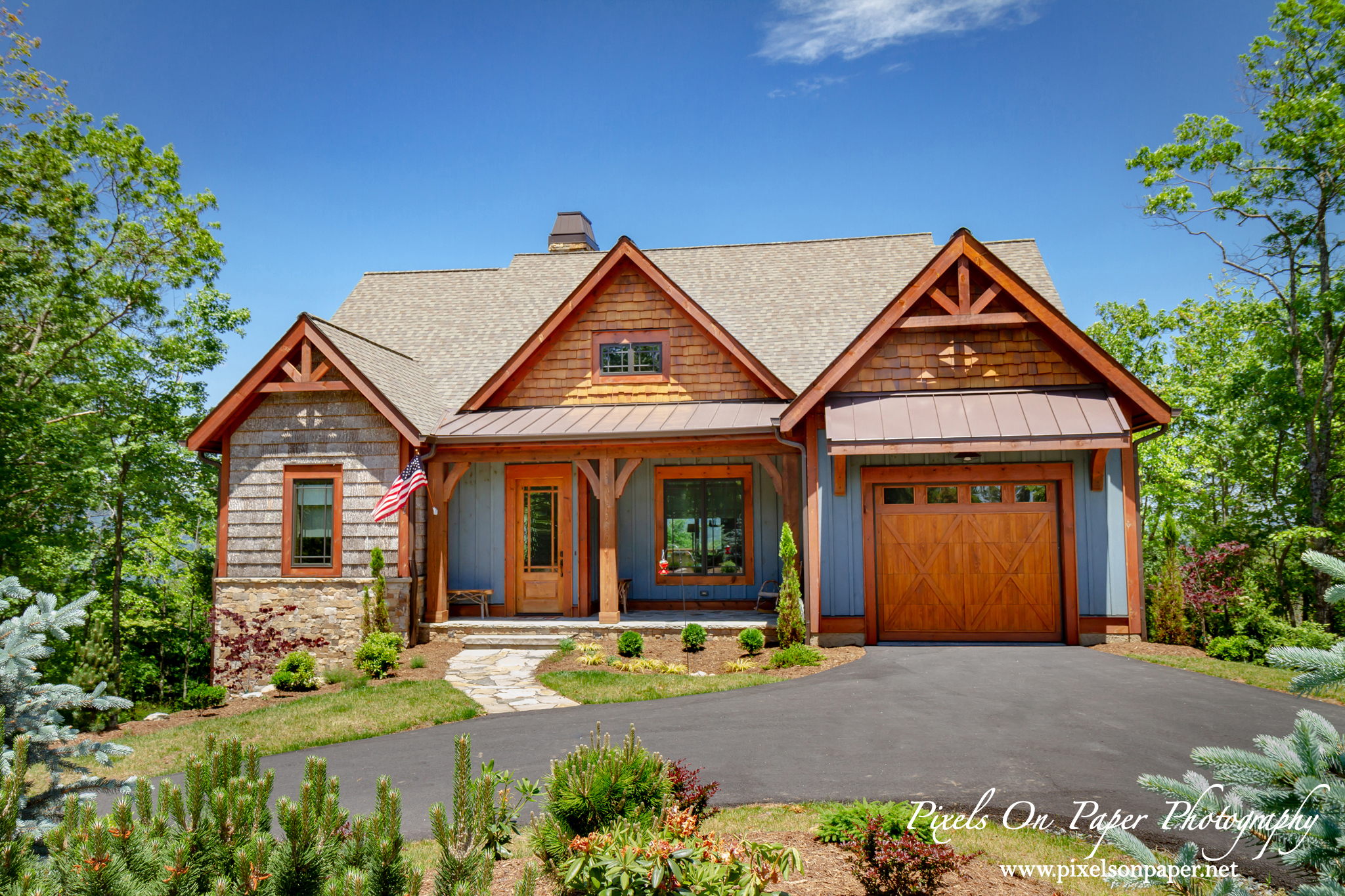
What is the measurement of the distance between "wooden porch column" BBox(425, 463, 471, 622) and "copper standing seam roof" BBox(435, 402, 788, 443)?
2.79 ft

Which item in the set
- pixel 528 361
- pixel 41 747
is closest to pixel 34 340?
pixel 528 361

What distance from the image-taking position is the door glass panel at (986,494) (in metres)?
12.0

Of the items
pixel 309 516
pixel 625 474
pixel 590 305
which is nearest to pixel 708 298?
pixel 590 305

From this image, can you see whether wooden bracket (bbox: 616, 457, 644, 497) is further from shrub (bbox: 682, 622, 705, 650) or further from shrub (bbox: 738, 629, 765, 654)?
shrub (bbox: 738, 629, 765, 654)

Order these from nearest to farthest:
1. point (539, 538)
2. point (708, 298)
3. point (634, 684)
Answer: point (634, 684) → point (539, 538) → point (708, 298)

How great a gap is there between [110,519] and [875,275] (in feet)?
65.6

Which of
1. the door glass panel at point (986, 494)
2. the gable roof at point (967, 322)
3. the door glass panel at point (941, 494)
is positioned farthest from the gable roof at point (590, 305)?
the door glass panel at point (986, 494)

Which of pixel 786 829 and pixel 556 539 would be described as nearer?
pixel 786 829

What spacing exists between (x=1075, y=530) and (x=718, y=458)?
251 inches

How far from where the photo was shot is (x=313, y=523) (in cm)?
1401

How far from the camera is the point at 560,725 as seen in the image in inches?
332

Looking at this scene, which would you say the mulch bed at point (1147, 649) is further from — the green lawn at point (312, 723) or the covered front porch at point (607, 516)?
the green lawn at point (312, 723)

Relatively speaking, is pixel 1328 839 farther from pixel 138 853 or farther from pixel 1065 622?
pixel 1065 622

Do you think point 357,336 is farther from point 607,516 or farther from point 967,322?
point 967,322
